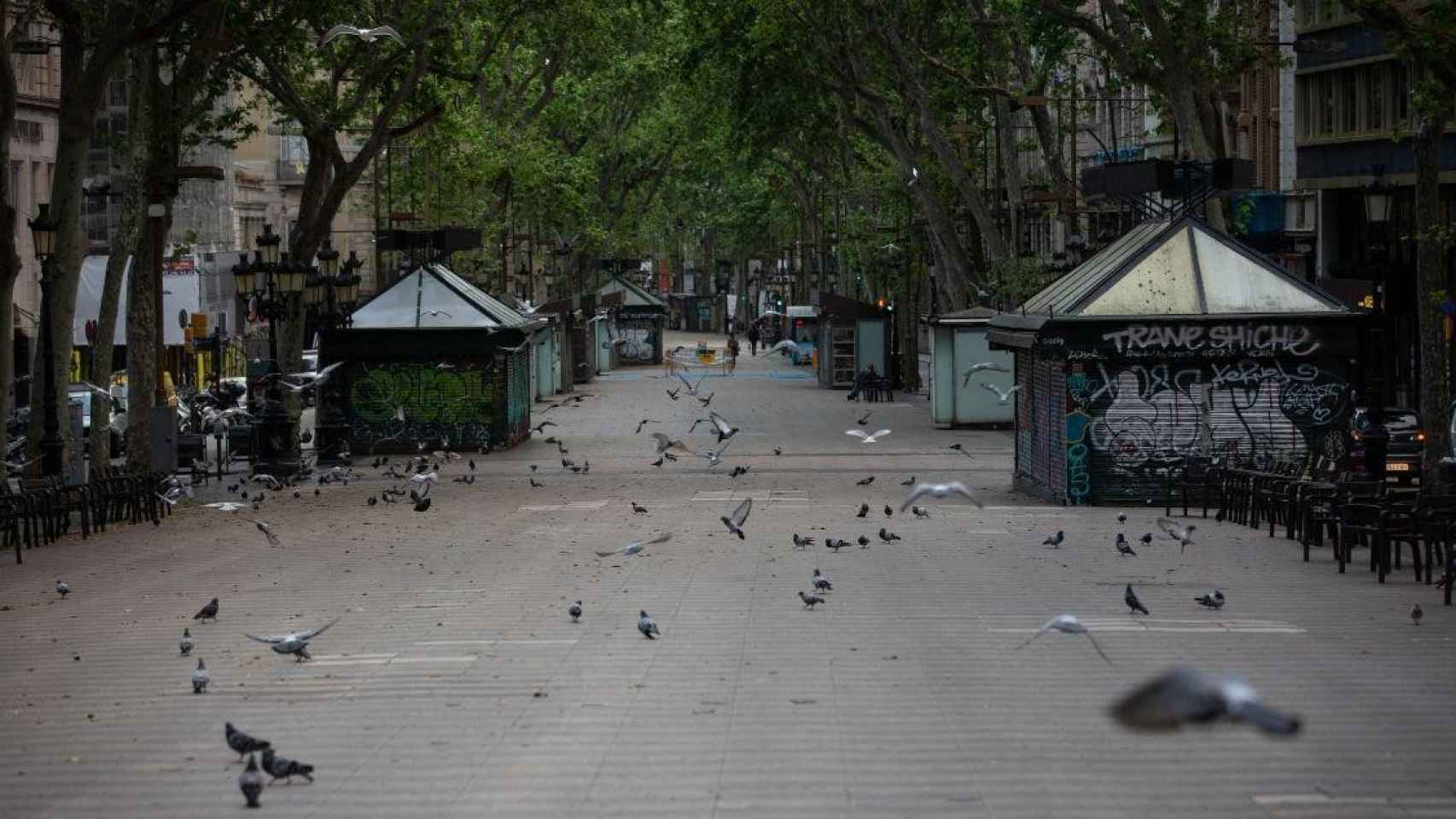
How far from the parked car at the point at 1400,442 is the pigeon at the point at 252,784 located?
17985mm

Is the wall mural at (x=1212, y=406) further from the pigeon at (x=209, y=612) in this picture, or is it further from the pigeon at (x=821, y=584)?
the pigeon at (x=209, y=612)

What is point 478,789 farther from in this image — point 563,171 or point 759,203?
point 759,203

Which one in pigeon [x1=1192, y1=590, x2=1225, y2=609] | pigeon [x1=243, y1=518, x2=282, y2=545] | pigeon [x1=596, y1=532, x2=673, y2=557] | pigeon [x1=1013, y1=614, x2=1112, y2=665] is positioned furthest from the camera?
pigeon [x1=243, y1=518, x2=282, y2=545]

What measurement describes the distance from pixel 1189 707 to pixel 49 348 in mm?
23135

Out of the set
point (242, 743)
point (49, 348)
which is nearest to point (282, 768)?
point (242, 743)

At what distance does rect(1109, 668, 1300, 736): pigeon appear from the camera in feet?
19.0

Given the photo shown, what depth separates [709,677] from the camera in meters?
→ 13.2

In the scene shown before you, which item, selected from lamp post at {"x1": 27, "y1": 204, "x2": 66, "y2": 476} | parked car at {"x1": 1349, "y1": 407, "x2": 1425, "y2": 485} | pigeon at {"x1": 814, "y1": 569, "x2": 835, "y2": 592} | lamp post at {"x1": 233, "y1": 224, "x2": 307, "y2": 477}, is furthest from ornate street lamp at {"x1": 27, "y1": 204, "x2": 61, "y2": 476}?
parked car at {"x1": 1349, "y1": 407, "x2": 1425, "y2": 485}

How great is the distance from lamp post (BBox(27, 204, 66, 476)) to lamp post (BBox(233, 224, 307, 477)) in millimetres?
6228

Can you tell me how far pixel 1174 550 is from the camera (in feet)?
67.4

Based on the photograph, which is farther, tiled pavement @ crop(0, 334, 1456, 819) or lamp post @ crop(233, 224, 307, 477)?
lamp post @ crop(233, 224, 307, 477)

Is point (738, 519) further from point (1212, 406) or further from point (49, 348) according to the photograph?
point (49, 348)

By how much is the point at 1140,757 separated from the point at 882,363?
172 ft

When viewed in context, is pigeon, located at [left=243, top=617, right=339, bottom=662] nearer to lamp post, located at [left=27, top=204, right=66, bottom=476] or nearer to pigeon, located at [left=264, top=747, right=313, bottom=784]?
pigeon, located at [left=264, top=747, right=313, bottom=784]
